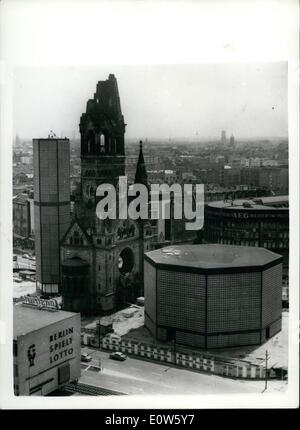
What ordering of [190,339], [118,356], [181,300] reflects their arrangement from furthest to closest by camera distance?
1. [181,300]
2. [190,339]
3. [118,356]

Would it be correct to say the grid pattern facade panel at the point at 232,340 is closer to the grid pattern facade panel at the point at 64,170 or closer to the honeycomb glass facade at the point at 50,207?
the honeycomb glass facade at the point at 50,207

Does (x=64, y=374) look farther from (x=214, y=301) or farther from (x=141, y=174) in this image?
(x=141, y=174)

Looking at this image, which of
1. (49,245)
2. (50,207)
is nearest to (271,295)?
(49,245)

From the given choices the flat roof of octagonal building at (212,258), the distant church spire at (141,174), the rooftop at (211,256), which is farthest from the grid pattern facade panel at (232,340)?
the distant church spire at (141,174)

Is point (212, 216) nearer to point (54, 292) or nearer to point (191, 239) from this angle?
point (191, 239)

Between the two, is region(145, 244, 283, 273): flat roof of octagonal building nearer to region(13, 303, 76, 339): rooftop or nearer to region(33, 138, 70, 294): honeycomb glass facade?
region(33, 138, 70, 294): honeycomb glass facade
